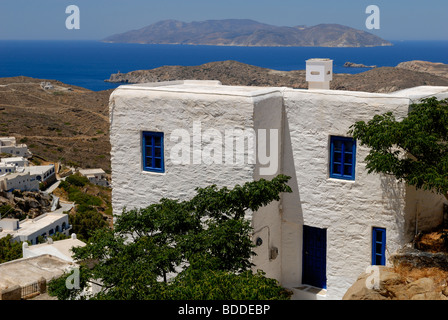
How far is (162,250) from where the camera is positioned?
1026 cm

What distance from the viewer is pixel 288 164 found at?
13.5m

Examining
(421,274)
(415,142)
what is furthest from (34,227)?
(415,142)

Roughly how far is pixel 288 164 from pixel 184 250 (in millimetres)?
4216

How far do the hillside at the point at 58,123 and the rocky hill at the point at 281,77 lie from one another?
2825 centimetres

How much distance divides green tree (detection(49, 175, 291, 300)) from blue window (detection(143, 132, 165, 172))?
6.14ft

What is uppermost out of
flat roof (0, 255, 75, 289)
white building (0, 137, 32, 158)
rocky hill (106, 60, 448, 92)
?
rocky hill (106, 60, 448, 92)

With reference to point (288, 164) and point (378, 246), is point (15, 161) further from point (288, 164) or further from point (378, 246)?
point (378, 246)

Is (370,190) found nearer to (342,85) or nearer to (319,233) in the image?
(319,233)

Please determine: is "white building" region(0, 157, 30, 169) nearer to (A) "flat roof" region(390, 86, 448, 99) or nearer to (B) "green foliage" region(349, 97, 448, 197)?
(A) "flat roof" region(390, 86, 448, 99)

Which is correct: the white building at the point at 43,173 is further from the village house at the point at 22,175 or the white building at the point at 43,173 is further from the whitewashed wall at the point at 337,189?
the whitewashed wall at the point at 337,189

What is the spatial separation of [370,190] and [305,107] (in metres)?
2.47

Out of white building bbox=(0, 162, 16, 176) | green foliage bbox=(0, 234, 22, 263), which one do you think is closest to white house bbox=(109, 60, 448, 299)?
green foliage bbox=(0, 234, 22, 263)

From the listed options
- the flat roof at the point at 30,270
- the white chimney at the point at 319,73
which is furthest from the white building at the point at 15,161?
the white chimney at the point at 319,73

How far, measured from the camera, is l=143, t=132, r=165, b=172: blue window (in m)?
13.5
